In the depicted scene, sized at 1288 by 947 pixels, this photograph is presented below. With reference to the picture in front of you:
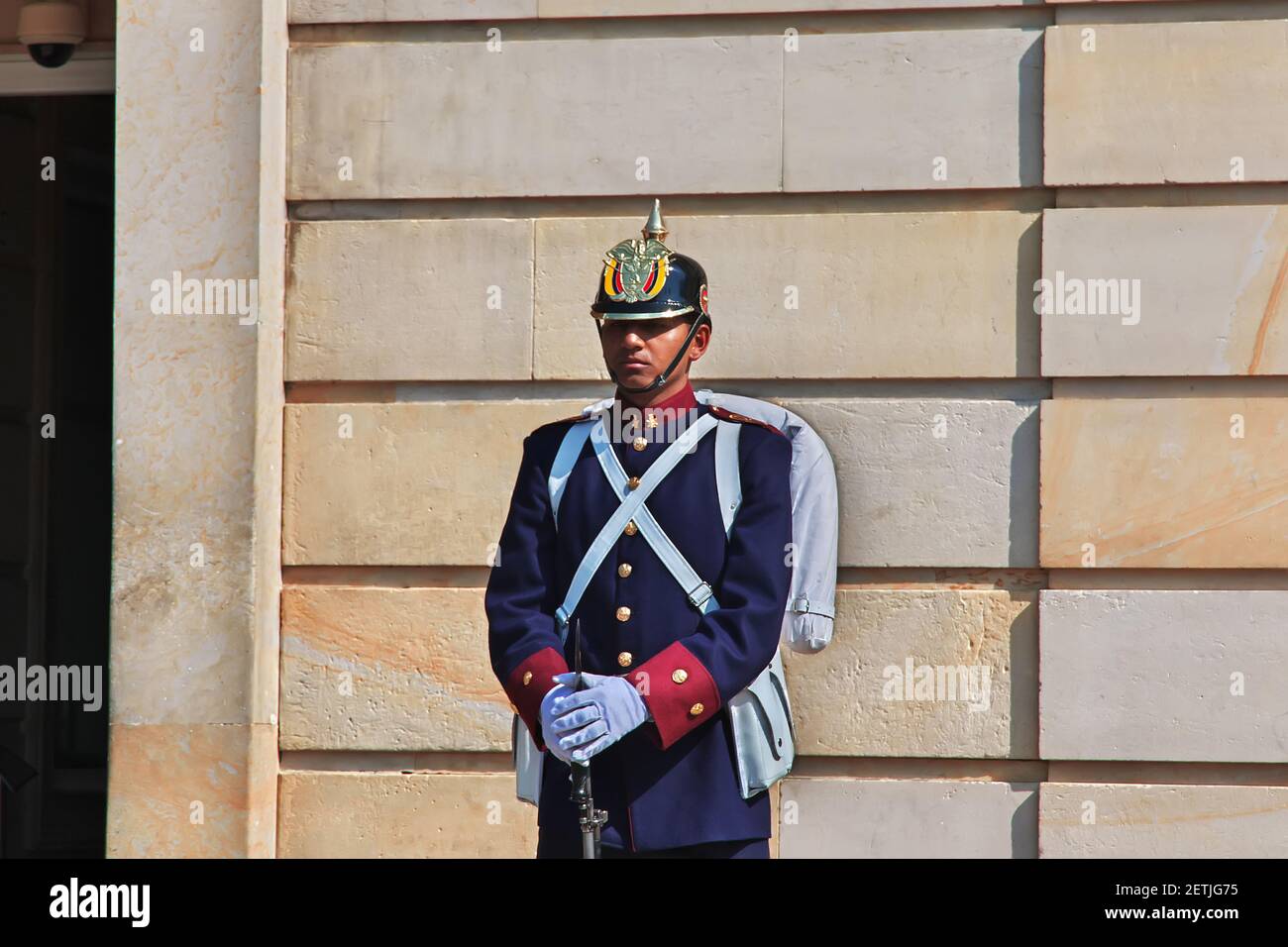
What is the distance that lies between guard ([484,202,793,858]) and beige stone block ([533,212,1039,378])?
2.89 feet

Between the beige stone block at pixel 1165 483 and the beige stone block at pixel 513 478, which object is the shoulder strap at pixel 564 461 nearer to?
the beige stone block at pixel 513 478

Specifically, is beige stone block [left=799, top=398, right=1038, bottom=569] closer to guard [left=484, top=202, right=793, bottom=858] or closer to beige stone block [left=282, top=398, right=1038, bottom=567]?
beige stone block [left=282, top=398, right=1038, bottom=567]

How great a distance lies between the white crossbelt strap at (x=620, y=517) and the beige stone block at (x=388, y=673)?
1.10 meters

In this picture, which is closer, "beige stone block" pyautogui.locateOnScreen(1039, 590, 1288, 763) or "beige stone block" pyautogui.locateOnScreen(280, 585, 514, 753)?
"beige stone block" pyautogui.locateOnScreen(1039, 590, 1288, 763)

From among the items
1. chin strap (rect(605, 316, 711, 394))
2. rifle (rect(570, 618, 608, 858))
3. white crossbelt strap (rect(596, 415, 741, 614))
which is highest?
chin strap (rect(605, 316, 711, 394))

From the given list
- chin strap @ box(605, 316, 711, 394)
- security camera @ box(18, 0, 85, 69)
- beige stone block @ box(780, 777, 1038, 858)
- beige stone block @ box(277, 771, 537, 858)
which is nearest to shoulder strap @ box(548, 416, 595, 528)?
chin strap @ box(605, 316, 711, 394)

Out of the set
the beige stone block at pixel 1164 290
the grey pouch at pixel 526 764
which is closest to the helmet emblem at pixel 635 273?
the grey pouch at pixel 526 764

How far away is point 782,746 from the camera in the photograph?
527cm

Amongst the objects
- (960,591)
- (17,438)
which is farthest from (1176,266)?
(17,438)

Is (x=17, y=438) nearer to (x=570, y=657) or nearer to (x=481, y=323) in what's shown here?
(x=481, y=323)

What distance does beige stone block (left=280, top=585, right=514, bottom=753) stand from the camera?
6090 mm

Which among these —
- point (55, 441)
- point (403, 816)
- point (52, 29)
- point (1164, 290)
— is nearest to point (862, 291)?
point (1164, 290)

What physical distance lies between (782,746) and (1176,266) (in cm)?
225

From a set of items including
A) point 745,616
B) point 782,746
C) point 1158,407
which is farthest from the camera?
point 1158,407
